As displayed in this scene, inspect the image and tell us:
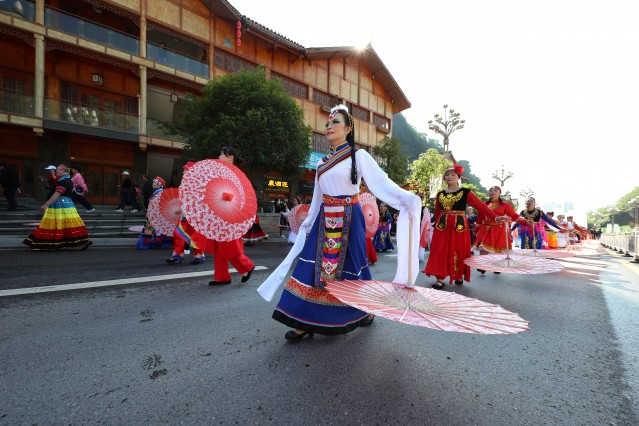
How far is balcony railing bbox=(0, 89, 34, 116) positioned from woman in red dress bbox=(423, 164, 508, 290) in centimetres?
1709

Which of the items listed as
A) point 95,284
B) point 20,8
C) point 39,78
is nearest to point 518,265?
point 95,284

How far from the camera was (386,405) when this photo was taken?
186cm

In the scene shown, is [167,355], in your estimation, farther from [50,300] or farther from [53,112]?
[53,112]

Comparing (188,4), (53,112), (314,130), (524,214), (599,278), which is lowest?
(599,278)

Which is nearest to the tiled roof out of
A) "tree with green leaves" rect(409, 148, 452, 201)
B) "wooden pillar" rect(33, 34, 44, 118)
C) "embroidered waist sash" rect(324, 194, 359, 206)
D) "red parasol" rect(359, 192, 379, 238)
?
"tree with green leaves" rect(409, 148, 452, 201)

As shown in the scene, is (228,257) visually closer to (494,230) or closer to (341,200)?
(341,200)

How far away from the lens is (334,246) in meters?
2.72

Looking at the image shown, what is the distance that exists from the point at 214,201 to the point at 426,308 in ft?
9.24

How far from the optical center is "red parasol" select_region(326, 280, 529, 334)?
1612 mm

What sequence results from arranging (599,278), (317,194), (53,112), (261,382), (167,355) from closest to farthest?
(261,382) → (167,355) → (317,194) → (599,278) → (53,112)

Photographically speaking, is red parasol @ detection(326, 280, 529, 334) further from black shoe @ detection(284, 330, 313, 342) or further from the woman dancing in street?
the woman dancing in street

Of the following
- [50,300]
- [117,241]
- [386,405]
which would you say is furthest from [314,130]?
[386,405]

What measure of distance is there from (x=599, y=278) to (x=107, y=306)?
9163 millimetres

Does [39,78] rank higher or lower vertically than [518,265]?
higher
